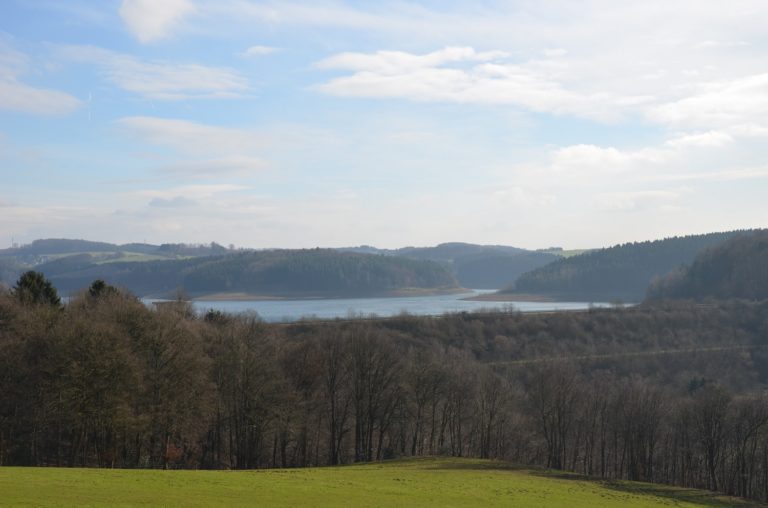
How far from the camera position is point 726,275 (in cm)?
16512

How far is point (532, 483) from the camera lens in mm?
40219

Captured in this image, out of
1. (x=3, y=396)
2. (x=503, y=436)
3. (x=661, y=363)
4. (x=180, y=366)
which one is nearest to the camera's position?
(x=3, y=396)

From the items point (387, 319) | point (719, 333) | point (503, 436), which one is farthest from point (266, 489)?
point (719, 333)

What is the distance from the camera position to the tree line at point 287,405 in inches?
1588

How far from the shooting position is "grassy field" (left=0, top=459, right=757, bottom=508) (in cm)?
2488

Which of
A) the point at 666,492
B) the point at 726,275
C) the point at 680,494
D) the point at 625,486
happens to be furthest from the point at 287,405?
the point at 726,275

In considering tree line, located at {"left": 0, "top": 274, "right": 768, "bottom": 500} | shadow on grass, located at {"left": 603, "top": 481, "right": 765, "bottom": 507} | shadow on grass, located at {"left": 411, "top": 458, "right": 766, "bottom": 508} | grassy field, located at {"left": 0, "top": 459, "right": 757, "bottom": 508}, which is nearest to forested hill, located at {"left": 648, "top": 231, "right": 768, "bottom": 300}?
tree line, located at {"left": 0, "top": 274, "right": 768, "bottom": 500}

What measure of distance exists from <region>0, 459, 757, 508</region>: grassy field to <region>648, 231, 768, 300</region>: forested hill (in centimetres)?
12535

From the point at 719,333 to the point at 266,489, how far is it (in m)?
108

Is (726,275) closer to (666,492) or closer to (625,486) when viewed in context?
(666,492)

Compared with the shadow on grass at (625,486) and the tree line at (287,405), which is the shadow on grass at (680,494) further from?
the tree line at (287,405)

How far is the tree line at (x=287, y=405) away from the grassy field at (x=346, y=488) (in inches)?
364

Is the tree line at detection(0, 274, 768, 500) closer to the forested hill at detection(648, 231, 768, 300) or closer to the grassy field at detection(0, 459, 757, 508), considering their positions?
the grassy field at detection(0, 459, 757, 508)

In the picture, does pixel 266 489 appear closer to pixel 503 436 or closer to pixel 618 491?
pixel 618 491
